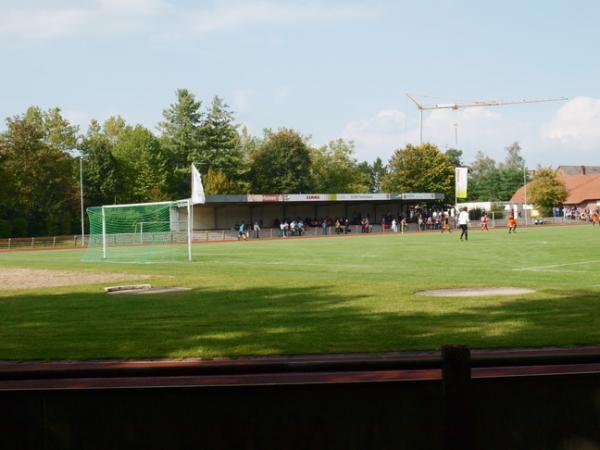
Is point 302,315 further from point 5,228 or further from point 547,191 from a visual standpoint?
point 547,191

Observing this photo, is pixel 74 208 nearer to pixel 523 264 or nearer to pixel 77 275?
pixel 77 275

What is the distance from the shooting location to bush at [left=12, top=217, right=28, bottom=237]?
7288 centimetres

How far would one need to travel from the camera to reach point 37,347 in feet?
34.7

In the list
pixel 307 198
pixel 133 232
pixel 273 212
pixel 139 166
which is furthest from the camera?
pixel 139 166

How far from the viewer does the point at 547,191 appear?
4033 inches

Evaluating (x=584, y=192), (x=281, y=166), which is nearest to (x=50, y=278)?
(x=281, y=166)

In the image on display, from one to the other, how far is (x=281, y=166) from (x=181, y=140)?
14.3 m

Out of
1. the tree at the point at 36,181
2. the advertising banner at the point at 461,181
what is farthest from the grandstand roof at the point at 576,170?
the tree at the point at 36,181

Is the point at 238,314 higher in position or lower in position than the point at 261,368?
lower

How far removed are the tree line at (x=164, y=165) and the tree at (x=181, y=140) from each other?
14 centimetres

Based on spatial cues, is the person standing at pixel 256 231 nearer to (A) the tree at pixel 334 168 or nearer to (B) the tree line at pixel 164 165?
(B) the tree line at pixel 164 165

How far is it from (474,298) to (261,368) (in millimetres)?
11666

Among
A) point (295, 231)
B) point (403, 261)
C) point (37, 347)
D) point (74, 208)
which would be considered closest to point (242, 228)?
point (295, 231)

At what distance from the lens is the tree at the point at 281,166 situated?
4252 inches
